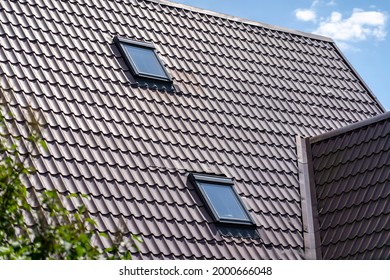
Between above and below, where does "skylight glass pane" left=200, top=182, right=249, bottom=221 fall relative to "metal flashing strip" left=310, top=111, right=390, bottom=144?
below

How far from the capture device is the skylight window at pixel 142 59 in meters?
12.3

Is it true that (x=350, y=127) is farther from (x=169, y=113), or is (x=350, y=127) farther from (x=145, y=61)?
(x=145, y=61)

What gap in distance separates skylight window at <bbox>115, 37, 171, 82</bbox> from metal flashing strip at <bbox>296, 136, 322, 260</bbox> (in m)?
2.18

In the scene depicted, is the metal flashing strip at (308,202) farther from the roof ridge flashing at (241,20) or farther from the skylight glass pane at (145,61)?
the roof ridge flashing at (241,20)

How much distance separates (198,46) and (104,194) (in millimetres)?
4159

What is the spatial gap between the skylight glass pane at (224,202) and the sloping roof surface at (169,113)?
0.18 meters

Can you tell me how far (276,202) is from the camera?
11930mm

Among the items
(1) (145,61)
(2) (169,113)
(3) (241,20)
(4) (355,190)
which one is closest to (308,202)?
(4) (355,190)

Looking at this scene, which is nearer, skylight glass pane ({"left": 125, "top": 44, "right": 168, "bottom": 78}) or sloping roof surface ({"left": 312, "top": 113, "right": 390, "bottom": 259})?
sloping roof surface ({"left": 312, "top": 113, "right": 390, "bottom": 259})

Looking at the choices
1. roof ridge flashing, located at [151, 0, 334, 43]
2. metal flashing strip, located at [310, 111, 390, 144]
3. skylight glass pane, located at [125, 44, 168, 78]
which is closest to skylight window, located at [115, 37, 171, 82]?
skylight glass pane, located at [125, 44, 168, 78]

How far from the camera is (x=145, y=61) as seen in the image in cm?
1259

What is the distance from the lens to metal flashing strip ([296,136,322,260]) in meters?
11.7

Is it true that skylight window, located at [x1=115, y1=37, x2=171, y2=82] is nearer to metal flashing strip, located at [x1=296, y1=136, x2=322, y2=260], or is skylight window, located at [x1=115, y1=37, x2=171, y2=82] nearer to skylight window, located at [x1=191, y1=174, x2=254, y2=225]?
skylight window, located at [x1=191, y1=174, x2=254, y2=225]

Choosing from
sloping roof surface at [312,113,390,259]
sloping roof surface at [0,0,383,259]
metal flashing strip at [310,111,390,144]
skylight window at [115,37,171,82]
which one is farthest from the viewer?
metal flashing strip at [310,111,390,144]
